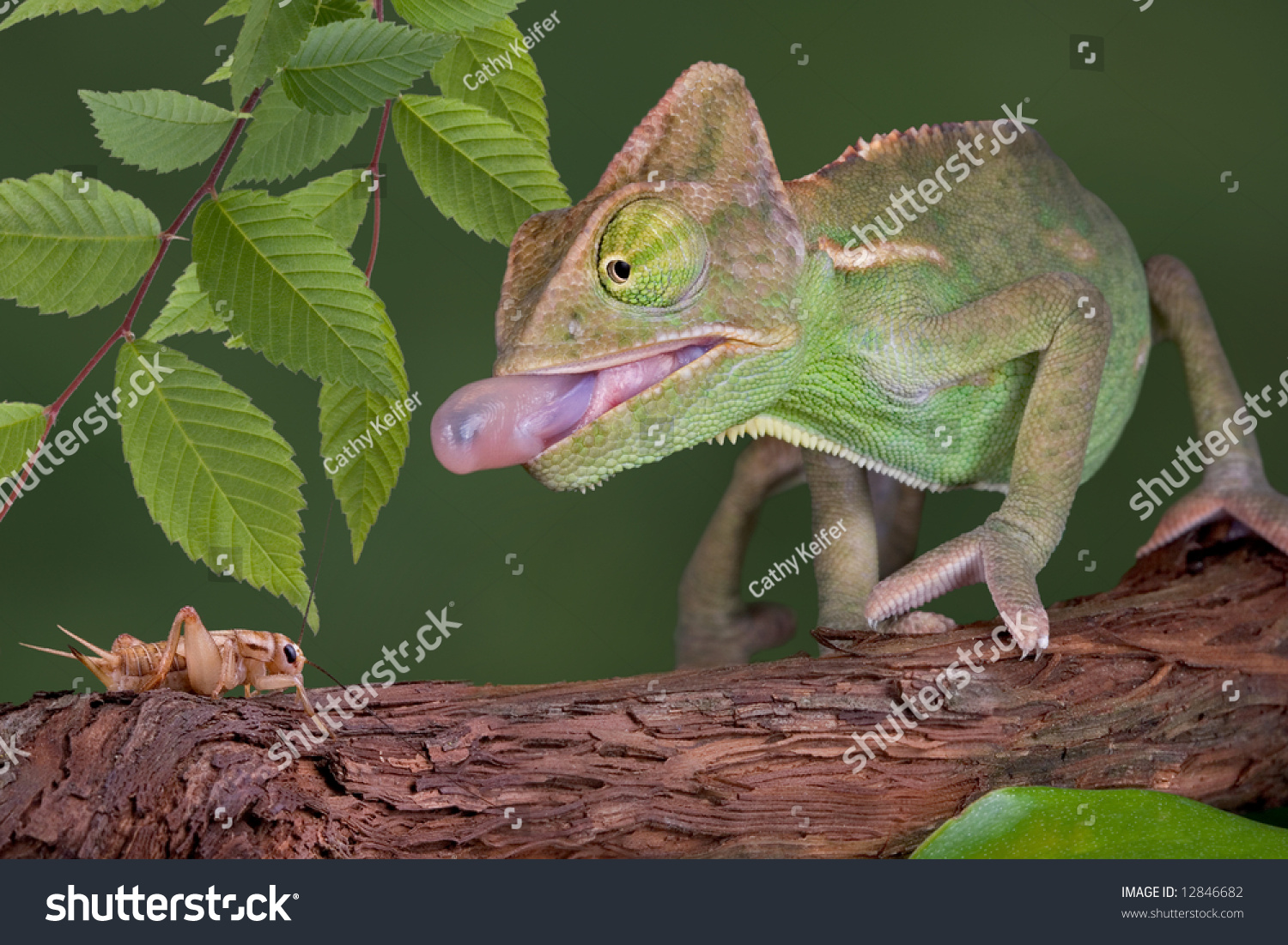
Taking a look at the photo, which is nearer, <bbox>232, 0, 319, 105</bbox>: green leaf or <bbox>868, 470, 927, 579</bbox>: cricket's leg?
<bbox>232, 0, 319, 105</bbox>: green leaf

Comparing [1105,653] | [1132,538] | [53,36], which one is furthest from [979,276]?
[53,36]

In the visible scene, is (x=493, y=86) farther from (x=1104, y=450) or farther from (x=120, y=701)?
(x=1104, y=450)

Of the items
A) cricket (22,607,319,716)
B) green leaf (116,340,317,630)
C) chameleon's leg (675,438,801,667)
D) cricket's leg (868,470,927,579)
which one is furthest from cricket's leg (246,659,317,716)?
cricket's leg (868,470,927,579)

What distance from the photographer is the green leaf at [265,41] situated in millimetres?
910

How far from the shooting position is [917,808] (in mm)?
1178

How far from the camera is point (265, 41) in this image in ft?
3.01

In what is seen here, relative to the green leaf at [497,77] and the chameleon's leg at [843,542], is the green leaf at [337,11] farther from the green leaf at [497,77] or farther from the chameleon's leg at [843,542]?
the chameleon's leg at [843,542]

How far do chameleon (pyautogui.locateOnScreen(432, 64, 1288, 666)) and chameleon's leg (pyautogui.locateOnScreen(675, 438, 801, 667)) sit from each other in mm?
274

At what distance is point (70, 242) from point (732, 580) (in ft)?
4.12

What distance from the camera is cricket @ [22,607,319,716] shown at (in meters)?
1.20

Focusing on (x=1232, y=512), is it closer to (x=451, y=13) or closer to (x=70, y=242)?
(x=451, y=13)

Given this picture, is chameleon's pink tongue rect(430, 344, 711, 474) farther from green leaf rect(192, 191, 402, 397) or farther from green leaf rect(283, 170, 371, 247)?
green leaf rect(283, 170, 371, 247)

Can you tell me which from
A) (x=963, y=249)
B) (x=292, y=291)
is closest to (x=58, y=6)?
(x=292, y=291)

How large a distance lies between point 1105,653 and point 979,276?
51 centimetres
